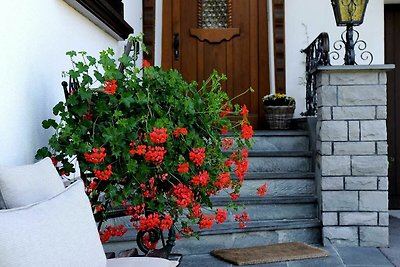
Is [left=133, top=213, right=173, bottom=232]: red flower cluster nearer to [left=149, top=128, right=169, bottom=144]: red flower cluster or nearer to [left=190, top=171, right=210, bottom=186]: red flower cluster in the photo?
[left=190, top=171, right=210, bottom=186]: red flower cluster

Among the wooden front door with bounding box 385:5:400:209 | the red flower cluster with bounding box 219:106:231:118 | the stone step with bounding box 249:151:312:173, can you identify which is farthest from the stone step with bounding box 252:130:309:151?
the red flower cluster with bounding box 219:106:231:118

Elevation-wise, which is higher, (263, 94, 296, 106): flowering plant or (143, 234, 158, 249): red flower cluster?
(263, 94, 296, 106): flowering plant

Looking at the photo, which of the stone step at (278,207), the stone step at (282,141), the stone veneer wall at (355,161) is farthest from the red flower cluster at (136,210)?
the stone step at (282,141)

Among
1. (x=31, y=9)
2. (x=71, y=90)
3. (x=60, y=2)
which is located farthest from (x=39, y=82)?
(x=60, y=2)

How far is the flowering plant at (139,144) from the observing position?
2344 millimetres

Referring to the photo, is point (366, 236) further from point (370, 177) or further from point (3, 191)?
point (3, 191)

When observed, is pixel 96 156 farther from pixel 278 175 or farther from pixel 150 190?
pixel 278 175

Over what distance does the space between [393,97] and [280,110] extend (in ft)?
3.63

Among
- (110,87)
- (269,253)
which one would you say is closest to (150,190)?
(110,87)

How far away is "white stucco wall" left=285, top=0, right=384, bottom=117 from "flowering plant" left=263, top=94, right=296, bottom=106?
0.28m

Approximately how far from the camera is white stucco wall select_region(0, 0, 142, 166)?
2.25 m

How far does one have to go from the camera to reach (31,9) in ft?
8.25

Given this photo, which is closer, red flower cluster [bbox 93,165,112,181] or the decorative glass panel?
red flower cluster [bbox 93,165,112,181]

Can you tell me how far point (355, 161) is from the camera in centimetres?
361
